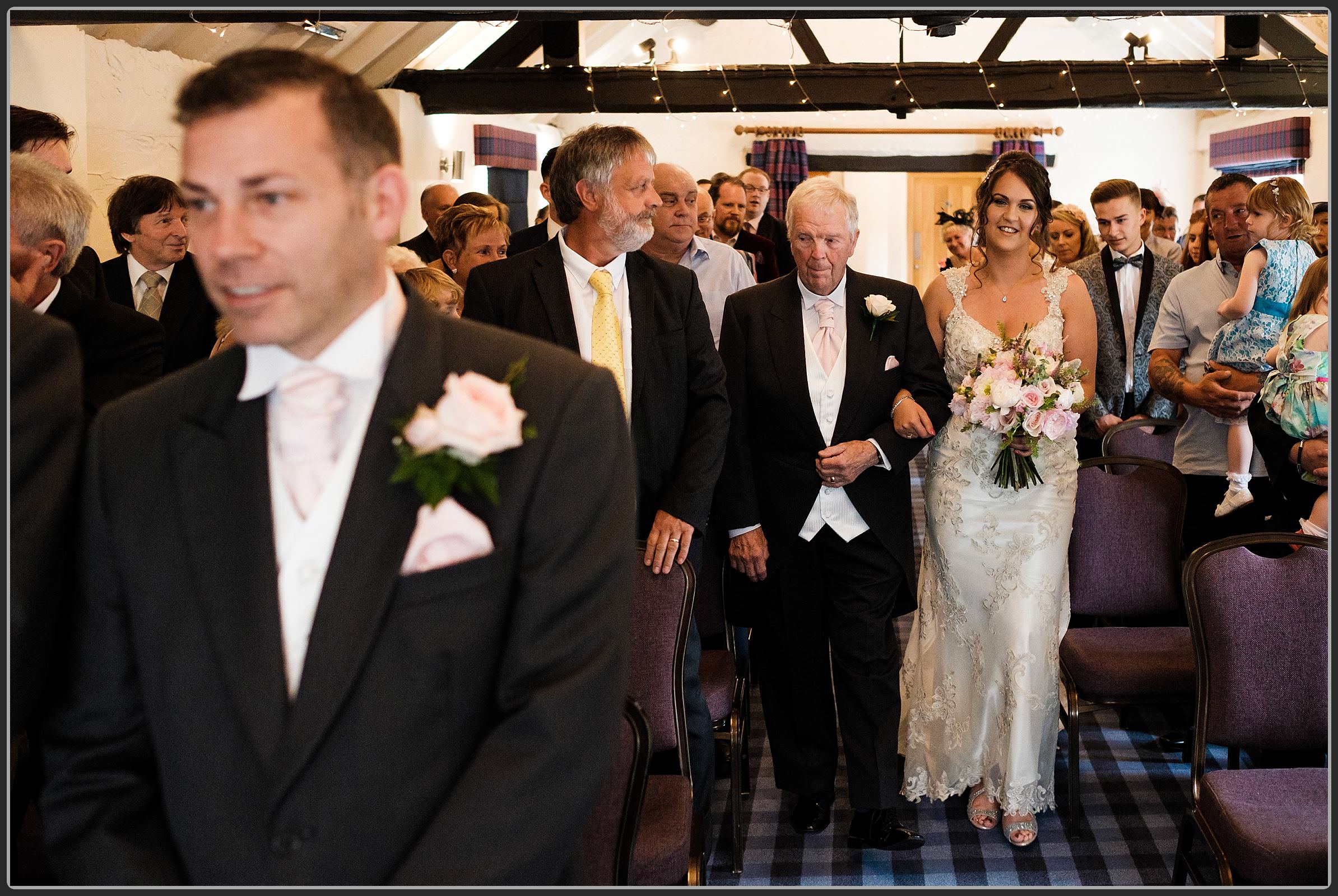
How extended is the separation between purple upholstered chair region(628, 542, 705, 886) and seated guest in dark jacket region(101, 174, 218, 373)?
231 centimetres

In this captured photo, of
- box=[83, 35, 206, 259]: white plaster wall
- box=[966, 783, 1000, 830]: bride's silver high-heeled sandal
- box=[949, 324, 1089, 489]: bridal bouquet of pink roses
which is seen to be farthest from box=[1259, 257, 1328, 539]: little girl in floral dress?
box=[83, 35, 206, 259]: white plaster wall

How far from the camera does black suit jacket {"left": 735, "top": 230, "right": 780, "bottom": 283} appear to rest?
673cm

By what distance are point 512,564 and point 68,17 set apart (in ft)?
19.9

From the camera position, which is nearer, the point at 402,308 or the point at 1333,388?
the point at 402,308

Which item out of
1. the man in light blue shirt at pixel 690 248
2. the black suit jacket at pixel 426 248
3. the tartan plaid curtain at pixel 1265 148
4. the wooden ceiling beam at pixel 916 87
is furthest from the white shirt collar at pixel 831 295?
the tartan plaid curtain at pixel 1265 148

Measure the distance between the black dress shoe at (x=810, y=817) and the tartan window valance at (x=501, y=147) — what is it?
9.59 meters

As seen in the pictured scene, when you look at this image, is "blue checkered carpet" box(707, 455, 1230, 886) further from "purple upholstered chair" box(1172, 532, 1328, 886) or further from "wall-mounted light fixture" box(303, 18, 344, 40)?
"wall-mounted light fixture" box(303, 18, 344, 40)

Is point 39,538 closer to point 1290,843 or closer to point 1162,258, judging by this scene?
point 1290,843

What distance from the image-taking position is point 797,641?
350 centimetres

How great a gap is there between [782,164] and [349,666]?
43.6 feet

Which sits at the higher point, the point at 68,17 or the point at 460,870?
the point at 68,17

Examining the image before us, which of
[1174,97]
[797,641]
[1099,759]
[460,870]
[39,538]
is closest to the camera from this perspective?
[460,870]

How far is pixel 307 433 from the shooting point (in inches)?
57.5

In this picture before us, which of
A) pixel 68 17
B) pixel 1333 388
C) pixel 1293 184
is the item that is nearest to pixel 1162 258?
pixel 1293 184
